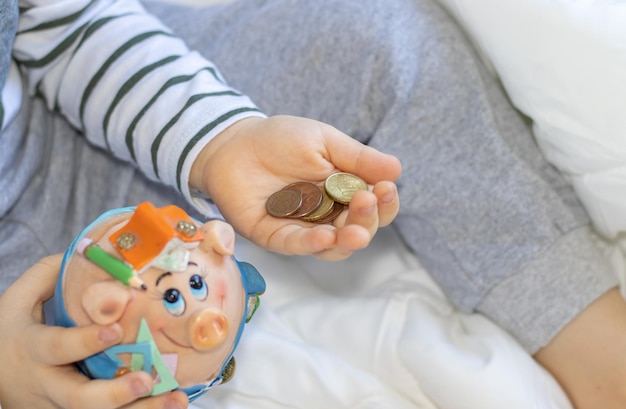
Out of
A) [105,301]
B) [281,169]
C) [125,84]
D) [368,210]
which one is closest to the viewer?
[105,301]

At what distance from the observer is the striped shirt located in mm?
752

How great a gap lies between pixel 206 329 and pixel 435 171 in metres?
0.43

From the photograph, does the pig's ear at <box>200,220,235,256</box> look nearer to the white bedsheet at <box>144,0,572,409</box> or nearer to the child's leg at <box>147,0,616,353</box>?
the white bedsheet at <box>144,0,572,409</box>


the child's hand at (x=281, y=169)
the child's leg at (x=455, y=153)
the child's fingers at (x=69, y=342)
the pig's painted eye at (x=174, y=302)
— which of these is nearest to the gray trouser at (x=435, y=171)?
the child's leg at (x=455, y=153)

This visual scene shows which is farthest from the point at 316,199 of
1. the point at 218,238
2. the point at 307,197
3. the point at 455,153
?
the point at 455,153

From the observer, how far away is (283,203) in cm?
64

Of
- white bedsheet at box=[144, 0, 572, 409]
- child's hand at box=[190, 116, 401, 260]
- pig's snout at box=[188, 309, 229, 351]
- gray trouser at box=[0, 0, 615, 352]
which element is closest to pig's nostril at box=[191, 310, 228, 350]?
pig's snout at box=[188, 309, 229, 351]

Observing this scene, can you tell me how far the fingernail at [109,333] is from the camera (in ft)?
1.54

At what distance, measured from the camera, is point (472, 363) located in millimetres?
783

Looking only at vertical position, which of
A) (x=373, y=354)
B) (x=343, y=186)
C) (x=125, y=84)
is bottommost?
(x=373, y=354)

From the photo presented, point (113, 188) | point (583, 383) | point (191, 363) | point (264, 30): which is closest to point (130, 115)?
point (113, 188)

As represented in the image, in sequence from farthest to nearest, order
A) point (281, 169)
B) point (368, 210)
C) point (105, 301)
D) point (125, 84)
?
point (125, 84)
point (281, 169)
point (368, 210)
point (105, 301)

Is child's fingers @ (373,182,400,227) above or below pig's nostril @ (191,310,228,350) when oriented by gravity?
above

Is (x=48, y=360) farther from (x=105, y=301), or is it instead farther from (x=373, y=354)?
(x=373, y=354)
